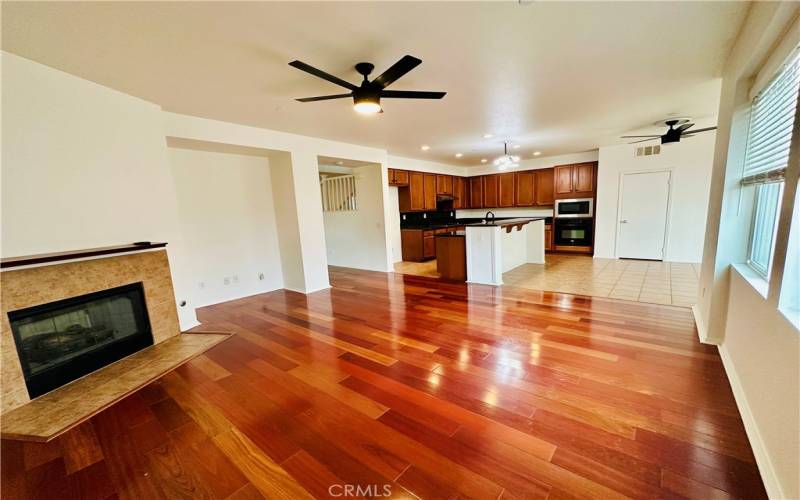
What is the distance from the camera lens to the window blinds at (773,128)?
1604 millimetres

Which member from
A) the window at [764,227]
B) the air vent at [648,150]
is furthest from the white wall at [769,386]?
the air vent at [648,150]

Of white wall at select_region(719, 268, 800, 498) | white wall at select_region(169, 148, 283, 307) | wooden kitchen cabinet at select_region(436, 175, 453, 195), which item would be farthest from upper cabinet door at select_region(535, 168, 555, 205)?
white wall at select_region(169, 148, 283, 307)

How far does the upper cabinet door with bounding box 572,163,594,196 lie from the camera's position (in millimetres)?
7066

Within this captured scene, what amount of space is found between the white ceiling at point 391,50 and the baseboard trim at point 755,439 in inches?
96.2

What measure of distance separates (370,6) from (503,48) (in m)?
1.13

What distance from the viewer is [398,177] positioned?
22.7 feet

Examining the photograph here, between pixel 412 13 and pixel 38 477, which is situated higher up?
pixel 412 13

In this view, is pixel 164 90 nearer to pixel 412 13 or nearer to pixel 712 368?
pixel 412 13

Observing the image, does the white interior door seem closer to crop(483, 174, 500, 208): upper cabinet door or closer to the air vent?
the air vent

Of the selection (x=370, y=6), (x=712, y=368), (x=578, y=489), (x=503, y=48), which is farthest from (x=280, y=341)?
(x=712, y=368)

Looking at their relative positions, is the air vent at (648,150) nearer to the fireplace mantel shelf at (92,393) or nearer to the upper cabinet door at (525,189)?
the upper cabinet door at (525,189)

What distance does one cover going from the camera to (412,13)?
1860 mm

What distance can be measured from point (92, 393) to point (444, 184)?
24.8ft

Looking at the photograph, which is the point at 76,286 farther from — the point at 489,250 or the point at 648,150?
the point at 648,150
